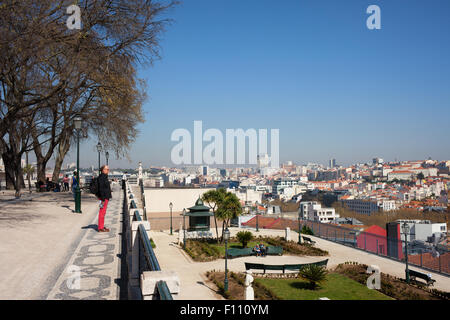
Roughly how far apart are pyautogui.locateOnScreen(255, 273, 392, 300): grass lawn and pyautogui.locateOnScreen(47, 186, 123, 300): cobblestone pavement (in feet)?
37.0

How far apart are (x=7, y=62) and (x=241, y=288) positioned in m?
14.4

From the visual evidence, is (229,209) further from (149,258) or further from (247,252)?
(149,258)

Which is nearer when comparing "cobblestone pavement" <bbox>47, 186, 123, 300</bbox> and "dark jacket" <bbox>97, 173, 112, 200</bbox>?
"cobblestone pavement" <bbox>47, 186, 123, 300</bbox>

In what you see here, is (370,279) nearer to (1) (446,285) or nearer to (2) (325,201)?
(1) (446,285)

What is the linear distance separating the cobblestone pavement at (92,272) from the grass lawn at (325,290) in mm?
11291

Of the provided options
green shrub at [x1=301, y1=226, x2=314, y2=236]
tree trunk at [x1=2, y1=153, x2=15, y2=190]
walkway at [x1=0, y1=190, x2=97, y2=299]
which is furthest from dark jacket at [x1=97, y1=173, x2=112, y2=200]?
green shrub at [x1=301, y1=226, x2=314, y2=236]

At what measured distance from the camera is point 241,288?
18.8m

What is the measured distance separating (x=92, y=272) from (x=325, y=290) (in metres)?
15.5

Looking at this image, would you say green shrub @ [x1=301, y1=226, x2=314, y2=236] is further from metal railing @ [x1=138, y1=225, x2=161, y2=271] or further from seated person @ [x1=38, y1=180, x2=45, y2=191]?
metal railing @ [x1=138, y1=225, x2=161, y2=271]

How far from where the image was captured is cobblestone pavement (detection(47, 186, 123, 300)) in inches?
216

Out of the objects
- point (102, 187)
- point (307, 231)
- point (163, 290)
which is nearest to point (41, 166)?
point (102, 187)

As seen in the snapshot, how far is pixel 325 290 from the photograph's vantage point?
19.2 m
